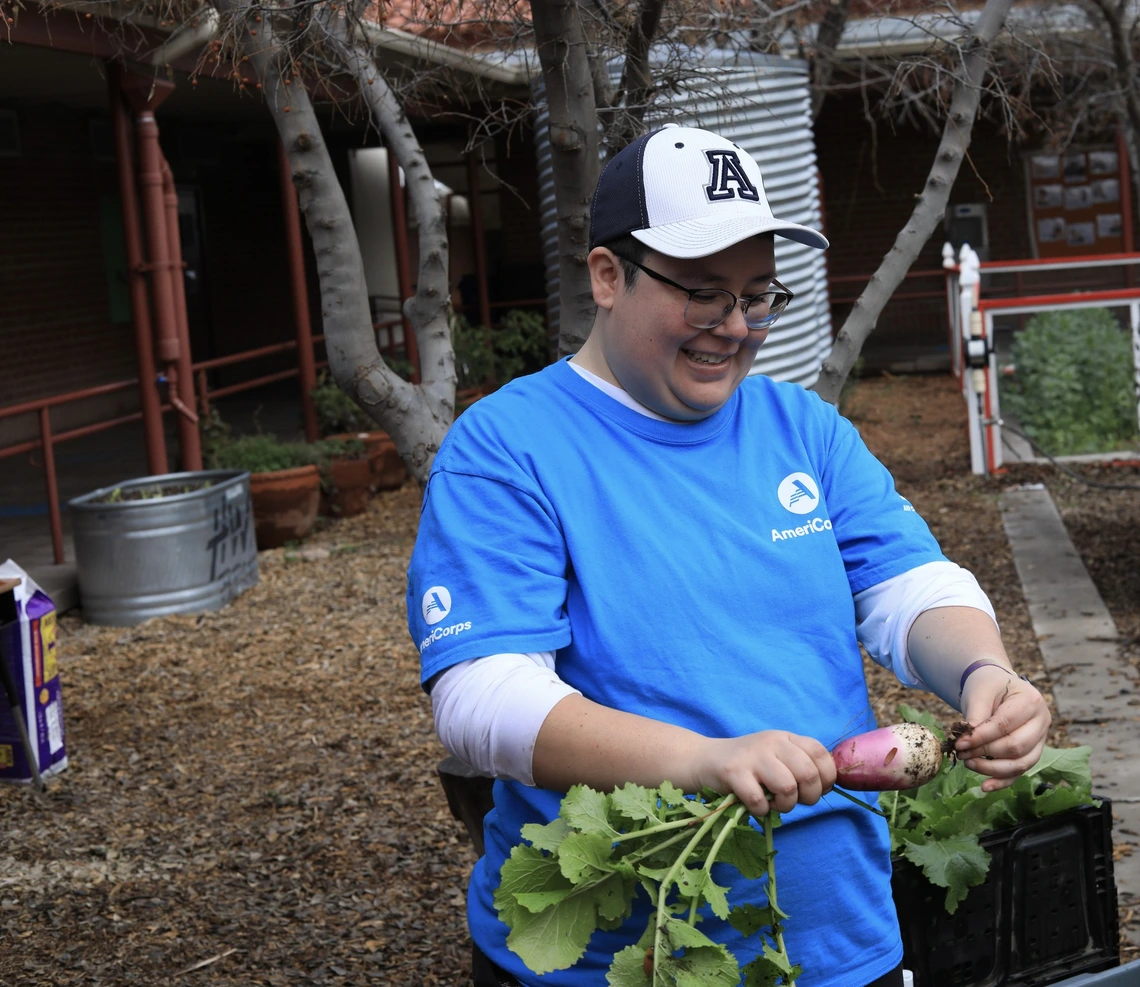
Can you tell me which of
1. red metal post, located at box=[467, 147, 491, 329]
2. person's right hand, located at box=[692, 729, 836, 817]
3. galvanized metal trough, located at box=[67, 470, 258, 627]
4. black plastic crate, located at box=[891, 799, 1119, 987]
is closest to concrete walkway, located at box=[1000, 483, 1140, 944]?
black plastic crate, located at box=[891, 799, 1119, 987]

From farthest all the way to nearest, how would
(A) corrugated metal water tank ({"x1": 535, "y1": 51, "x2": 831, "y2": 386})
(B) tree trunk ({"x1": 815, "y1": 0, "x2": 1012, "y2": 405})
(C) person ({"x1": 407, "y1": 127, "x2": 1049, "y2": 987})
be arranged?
(A) corrugated metal water tank ({"x1": 535, "y1": 51, "x2": 831, "y2": 386}) → (B) tree trunk ({"x1": 815, "y1": 0, "x2": 1012, "y2": 405}) → (C) person ({"x1": 407, "y1": 127, "x2": 1049, "y2": 987})

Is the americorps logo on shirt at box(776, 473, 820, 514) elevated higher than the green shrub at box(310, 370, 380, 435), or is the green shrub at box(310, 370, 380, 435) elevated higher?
the americorps logo on shirt at box(776, 473, 820, 514)

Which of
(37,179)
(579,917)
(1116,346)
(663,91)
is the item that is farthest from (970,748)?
(37,179)

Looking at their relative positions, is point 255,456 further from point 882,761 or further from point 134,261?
point 882,761

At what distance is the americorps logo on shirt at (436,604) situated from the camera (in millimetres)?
1649

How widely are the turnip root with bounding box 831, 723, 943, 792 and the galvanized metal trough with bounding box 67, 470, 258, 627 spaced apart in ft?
19.0

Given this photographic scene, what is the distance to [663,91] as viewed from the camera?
373cm

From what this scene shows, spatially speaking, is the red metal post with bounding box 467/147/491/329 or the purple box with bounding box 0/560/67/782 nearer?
the purple box with bounding box 0/560/67/782

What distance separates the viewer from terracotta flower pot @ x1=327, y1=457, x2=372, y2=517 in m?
9.30

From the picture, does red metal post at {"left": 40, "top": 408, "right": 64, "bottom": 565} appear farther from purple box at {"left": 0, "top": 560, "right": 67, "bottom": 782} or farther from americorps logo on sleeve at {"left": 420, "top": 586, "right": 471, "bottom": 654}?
americorps logo on sleeve at {"left": 420, "top": 586, "right": 471, "bottom": 654}

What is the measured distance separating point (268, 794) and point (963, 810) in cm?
283

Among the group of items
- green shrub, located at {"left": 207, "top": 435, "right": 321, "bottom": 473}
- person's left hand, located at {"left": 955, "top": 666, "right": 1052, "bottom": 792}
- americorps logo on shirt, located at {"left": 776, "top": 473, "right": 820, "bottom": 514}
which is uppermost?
americorps logo on shirt, located at {"left": 776, "top": 473, "right": 820, "bottom": 514}

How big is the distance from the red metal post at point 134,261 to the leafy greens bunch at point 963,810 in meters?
6.18

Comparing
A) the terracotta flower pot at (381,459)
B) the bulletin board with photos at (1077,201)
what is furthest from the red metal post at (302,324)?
the bulletin board with photos at (1077,201)
